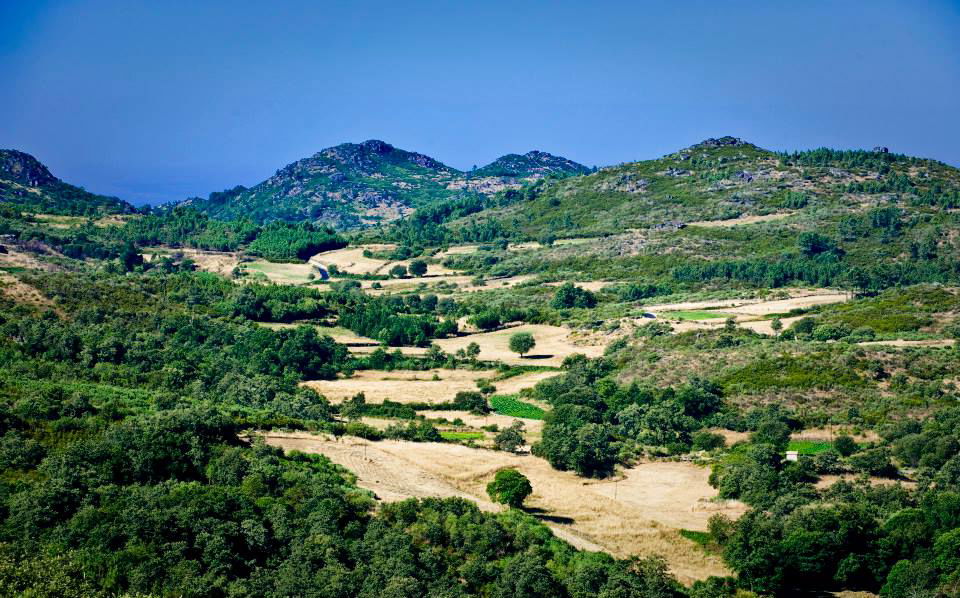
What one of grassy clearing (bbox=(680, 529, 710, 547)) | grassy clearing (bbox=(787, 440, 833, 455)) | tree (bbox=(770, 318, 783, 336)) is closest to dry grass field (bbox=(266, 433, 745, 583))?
grassy clearing (bbox=(680, 529, 710, 547))

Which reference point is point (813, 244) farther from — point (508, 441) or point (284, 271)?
point (508, 441)

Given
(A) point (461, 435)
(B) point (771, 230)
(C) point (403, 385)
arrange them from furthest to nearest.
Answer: (B) point (771, 230) → (C) point (403, 385) → (A) point (461, 435)

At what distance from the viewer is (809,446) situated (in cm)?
6141

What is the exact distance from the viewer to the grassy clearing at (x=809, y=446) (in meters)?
60.2

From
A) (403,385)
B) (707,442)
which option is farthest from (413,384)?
(707,442)

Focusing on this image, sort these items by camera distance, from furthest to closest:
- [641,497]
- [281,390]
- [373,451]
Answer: [281,390] < [373,451] < [641,497]

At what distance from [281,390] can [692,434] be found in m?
28.1

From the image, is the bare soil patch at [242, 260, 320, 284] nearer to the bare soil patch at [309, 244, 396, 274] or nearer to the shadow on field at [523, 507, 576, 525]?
the bare soil patch at [309, 244, 396, 274]

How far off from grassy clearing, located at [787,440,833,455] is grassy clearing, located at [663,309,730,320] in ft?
139

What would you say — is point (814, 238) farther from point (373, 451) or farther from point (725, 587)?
point (725, 587)

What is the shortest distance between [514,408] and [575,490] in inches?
774

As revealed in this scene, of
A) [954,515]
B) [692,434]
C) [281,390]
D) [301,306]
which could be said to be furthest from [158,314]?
[954,515]

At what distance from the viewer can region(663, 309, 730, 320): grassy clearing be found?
10519 cm

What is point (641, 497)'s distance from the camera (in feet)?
174
